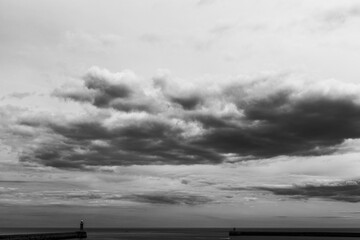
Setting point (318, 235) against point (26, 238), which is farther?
point (318, 235)

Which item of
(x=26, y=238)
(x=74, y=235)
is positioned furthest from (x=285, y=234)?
(x=26, y=238)

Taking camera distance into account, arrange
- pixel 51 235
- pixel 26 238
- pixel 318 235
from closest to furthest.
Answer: pixel 26 238 → pixel 51 235 → pixel 318 235

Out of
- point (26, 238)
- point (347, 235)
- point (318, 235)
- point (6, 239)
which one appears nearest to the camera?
point (6, 239)

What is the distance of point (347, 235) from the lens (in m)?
150

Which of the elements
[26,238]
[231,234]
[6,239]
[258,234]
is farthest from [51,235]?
[258,234]

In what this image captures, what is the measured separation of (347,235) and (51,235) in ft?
369

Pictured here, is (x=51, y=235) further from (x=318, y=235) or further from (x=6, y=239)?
(x=318, y=235)

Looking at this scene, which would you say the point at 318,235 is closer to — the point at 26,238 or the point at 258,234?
the point at 258,234

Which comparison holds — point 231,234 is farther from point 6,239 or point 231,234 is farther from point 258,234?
point 6,239

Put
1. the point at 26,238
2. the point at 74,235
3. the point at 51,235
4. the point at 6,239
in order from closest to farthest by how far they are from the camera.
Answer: the point at 6,239 < the point at 26,238 < the point at 51,235 < the point at 74,235

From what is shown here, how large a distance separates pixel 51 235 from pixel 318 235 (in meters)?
115

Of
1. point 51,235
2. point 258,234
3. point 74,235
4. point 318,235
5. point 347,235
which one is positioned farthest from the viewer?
point 258,234

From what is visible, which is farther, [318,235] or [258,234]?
[258,234]

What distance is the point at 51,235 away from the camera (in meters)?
77.8
